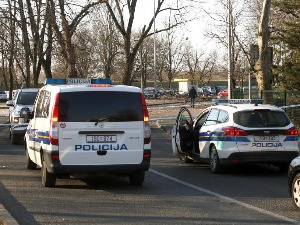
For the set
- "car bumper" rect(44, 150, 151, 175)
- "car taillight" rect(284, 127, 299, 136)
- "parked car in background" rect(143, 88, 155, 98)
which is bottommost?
"parked car in background" rect(143, 88, 155, 98)

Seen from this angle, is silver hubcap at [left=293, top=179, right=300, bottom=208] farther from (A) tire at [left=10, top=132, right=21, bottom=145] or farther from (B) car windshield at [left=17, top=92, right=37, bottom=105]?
(B) car windshield at [left=17, top=92, right=37, bottom=105]

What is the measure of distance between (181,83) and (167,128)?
57.0 meters

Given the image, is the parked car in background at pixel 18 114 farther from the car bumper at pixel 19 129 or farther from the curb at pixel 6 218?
the curb at pixel 6 218

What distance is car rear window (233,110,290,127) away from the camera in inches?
500

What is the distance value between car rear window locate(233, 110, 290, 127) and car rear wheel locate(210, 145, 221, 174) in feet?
2.76

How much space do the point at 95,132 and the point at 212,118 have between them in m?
3.91

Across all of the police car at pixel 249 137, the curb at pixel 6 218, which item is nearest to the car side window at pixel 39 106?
the curb at pixel 6 218

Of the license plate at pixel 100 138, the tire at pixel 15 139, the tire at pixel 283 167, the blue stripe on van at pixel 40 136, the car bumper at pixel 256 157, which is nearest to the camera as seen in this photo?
the license plate at pixel 100 138

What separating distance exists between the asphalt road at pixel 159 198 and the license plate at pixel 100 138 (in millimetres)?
900

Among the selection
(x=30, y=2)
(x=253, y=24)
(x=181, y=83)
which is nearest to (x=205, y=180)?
(x=30, y=2)

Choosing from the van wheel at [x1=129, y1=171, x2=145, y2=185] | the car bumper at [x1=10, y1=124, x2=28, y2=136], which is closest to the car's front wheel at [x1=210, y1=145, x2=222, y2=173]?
the van wheel at [x1=129, y1=171, x2=145, y2=185]

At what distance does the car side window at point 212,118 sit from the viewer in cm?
1352

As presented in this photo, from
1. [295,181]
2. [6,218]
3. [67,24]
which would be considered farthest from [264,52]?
[6,218]

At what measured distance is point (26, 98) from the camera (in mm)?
21938
